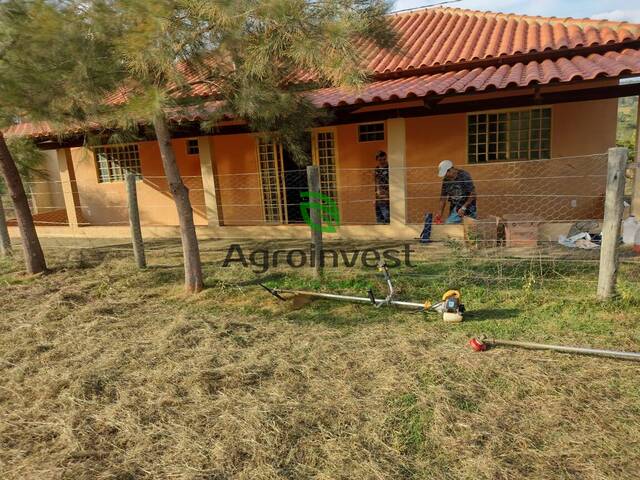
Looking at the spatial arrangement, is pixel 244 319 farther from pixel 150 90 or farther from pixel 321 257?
pixel 150 90

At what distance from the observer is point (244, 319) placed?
14.2ft

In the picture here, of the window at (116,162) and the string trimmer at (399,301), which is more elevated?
the window at (116,162)

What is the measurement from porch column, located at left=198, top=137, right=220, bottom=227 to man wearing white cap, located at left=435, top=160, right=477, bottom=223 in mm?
4605

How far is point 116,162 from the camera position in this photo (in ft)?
36.2

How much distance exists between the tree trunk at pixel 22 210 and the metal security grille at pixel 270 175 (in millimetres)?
4548

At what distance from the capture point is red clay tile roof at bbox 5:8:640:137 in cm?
633

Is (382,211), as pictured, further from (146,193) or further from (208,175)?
(146,193)

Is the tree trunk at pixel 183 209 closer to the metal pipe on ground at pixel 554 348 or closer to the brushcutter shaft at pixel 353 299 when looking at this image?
the brushcutter shaft at pixel 353 299

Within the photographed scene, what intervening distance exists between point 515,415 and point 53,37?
191 inches

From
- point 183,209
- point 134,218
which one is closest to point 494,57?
point 183,209

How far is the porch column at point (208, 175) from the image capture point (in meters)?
8.73

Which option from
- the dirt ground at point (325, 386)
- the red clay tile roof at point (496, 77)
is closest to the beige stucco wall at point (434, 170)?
the red clay tile roof at point (496, 77)

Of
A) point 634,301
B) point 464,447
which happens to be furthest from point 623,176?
point 464,447

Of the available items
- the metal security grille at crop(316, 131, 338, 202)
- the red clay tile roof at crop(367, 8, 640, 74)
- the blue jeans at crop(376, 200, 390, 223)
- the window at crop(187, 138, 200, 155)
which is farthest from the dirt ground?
the window at crop(187, 138, 200, 155)
